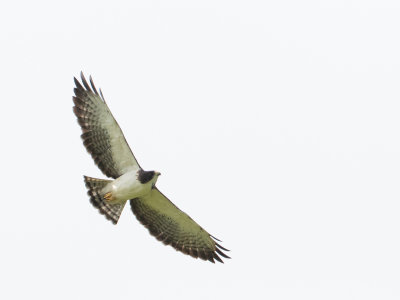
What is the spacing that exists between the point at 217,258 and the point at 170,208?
211 cm

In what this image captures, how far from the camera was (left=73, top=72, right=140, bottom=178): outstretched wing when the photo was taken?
19.0m

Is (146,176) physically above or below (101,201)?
above

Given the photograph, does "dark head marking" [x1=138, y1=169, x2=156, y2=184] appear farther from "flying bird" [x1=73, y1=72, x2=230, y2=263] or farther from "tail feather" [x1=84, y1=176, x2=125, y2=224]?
"tail feather" [x1=84, y1=176, x2=125, y2=224]

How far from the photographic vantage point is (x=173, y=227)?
2038cm

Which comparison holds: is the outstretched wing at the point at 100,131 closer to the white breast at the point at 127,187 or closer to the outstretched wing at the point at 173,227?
the white breast at the point at 127,187

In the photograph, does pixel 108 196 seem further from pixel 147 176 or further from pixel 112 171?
pixel 147 176

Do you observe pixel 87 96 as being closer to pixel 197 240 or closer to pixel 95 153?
pixel 95 153

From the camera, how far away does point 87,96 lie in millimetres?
19250

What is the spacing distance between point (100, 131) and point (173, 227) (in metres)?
3.26

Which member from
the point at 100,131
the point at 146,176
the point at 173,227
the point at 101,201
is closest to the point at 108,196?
the point at 101,201

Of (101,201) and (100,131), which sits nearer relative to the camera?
(100,131)

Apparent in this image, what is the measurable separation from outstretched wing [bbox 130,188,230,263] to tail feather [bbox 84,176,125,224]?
1.89 feet

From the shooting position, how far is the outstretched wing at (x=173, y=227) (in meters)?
19.8

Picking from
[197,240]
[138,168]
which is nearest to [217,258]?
[197,240]
